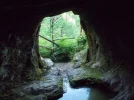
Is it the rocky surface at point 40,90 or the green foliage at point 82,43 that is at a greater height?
the green foliage at point 82,43

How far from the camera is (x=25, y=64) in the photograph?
43.2 feet

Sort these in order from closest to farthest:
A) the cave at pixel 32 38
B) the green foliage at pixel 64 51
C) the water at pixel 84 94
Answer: the cave at pixel 32 38 → the water at pixel 84 94 → the green foliage at pixel 64 51

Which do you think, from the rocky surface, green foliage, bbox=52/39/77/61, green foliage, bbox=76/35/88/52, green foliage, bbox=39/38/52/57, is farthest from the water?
green foliage, bbox=39/38/52/57

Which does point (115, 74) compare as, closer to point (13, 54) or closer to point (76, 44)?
point (13, 54)

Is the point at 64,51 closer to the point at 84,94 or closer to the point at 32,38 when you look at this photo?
the point at 32,38

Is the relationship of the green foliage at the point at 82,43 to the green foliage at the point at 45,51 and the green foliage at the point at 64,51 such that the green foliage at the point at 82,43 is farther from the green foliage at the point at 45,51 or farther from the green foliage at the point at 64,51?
the green foliage at the point at 45,51

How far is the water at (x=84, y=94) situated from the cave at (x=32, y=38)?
1.92ft

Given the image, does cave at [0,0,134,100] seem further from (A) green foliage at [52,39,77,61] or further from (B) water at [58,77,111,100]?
(A) green foliage at [52,39,77,61]

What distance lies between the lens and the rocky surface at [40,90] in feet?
33.4

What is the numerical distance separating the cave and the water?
59 centimetres

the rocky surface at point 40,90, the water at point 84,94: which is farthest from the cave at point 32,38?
the water at point 84,94

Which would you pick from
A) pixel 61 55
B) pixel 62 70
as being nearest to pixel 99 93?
pixel 62 70

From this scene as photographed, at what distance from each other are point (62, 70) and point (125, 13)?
833 cm

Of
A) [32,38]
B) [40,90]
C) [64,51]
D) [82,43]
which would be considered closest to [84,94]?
[40,90]
